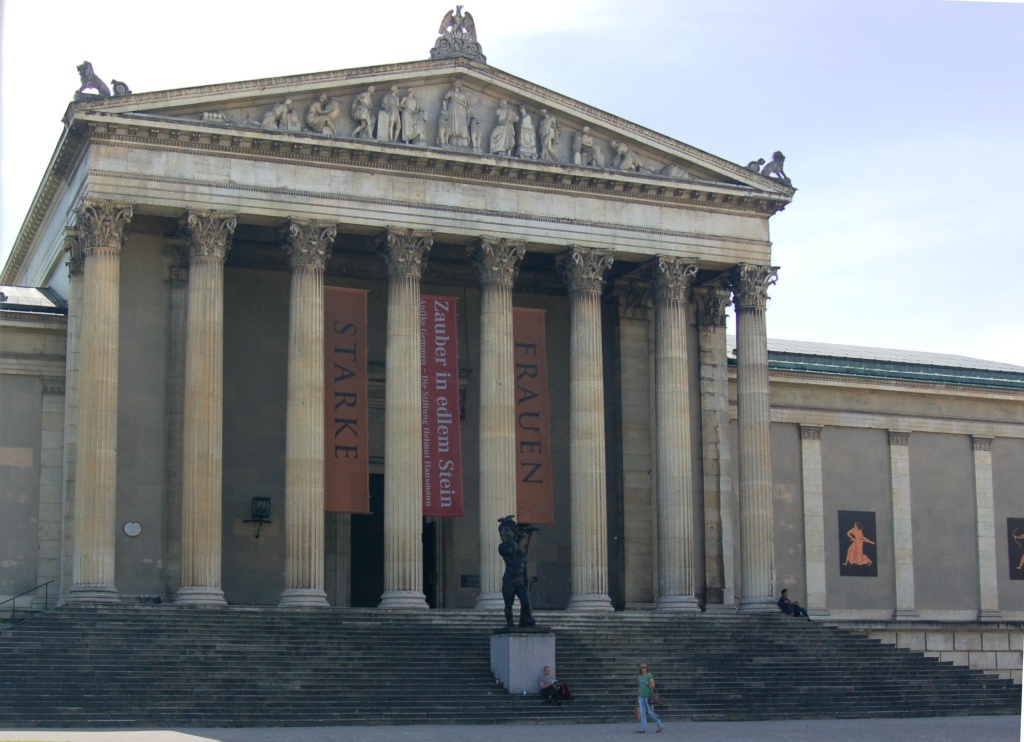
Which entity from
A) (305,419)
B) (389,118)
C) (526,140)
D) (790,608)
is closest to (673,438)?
(790,608)

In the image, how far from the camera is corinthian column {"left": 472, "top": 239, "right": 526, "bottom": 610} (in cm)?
4575

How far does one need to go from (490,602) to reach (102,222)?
48.4 feet

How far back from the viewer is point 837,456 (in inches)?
2338

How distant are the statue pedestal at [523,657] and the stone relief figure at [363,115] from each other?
15.1 m

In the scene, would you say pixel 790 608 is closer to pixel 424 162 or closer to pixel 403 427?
pixel 403 427

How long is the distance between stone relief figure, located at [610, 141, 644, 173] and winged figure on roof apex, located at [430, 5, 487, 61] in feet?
16.1

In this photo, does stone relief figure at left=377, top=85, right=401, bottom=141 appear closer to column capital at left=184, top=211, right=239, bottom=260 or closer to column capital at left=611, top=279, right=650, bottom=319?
column capital at left=184, top=211, right=239, bottom=260

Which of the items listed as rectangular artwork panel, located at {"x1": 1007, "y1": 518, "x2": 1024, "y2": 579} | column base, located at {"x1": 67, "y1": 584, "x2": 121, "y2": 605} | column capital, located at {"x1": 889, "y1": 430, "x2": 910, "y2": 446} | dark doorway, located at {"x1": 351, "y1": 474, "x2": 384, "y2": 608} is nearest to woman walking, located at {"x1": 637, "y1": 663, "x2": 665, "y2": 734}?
column base, located at {"x1": 67, "y1": 584, "x2": 121, "y2": 605}

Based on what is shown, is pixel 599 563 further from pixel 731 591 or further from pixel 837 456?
pixel 837 456

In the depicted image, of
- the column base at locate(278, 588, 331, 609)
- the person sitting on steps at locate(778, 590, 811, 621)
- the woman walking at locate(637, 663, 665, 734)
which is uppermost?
the column base at locate(278, 588, 331, 609)

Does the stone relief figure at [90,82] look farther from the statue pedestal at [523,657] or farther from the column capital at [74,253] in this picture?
the statue pedestal at [523,657]

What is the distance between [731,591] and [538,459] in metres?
7.99

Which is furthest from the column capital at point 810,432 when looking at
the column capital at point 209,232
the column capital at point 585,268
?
the column capital at point 209,232

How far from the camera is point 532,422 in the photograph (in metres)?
47.8
